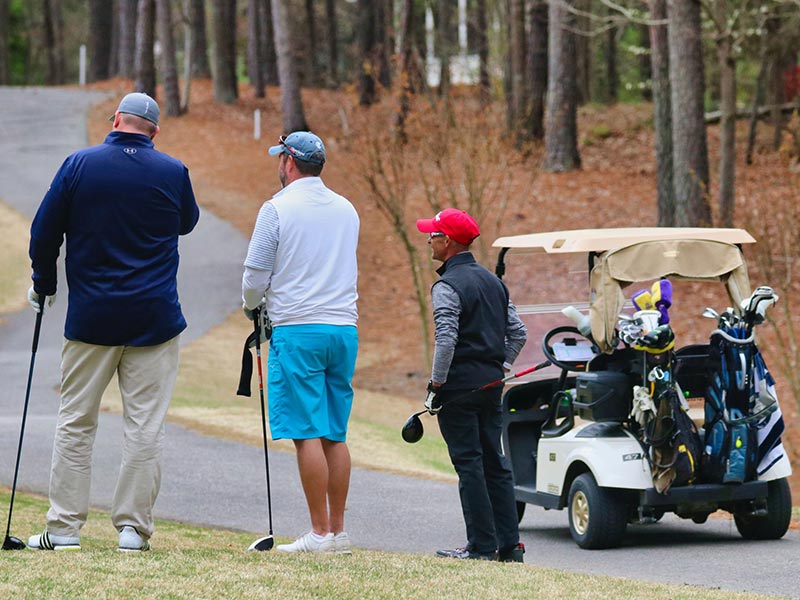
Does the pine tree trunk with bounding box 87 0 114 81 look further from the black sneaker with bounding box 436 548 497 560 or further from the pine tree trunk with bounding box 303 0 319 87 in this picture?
the black sneaker with bounding box 436 548 497 560

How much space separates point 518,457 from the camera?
9508mm

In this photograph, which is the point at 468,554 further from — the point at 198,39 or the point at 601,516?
the point at 198,39

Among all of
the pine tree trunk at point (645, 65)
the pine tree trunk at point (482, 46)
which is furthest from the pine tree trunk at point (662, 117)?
the pine tree trunk at point (645, 65)

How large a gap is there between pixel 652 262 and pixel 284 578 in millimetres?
4047

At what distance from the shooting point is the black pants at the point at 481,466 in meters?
6.70

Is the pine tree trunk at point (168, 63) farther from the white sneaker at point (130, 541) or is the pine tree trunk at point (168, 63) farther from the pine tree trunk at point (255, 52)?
the white sneaker at point (130, 541)

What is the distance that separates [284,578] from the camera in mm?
5391

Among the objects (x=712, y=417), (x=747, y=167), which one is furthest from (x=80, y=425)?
(x=747, y=167)

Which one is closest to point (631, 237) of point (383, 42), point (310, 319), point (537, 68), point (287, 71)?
point (310, 319)

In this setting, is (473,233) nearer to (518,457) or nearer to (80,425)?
(80,425)

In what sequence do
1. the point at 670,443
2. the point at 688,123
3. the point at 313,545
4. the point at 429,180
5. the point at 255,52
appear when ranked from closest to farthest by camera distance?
the point at 313,545
the point at 670,443
the point at 688,123
the point at 429,180
the point at 255,52

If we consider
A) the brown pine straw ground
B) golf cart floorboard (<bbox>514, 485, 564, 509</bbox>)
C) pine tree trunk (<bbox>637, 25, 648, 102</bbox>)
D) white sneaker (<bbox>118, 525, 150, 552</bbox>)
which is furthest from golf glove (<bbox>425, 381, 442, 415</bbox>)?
pine tree trunk (<bbox>637, 25, 648, 102</bbox>)

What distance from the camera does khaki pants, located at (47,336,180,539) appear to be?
19.8 feet

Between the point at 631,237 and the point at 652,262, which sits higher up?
the point at 631,237
